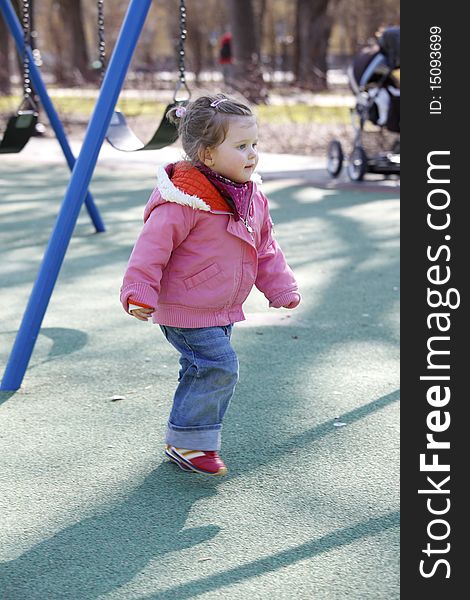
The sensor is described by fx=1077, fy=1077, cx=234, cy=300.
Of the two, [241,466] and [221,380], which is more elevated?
[221,380]

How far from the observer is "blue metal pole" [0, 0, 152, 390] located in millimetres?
4281

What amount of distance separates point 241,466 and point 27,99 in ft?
11.3

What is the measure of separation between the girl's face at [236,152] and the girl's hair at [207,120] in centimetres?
2

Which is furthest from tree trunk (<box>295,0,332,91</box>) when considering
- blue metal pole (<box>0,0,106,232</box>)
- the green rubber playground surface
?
the green rubber playground surface

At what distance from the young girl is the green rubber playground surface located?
22 cm

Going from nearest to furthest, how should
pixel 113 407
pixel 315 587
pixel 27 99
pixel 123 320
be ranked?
pixel 315 587 < pixel 113 407 < pixel 123 320 < pixel 27 99

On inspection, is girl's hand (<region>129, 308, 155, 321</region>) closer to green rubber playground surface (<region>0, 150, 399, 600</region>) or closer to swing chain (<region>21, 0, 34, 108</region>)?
Result: green rubber playground surface (<region>0, 150, 399, 600</region>)

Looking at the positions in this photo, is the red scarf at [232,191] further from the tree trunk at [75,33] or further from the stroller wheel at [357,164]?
the tree trunk at [75,33]

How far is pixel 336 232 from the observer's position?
8211 millimetres

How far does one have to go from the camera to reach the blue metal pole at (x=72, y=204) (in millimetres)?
4281

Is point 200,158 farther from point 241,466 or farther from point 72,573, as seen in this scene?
point 72,573

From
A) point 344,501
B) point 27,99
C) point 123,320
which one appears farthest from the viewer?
point 27,99

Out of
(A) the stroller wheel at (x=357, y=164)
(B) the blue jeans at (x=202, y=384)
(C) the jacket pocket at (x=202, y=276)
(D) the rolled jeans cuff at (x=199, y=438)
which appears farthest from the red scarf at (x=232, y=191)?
(A) the stroller wheel at (x=357, y=164)

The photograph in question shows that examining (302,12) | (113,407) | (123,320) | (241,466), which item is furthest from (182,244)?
(302,12)
